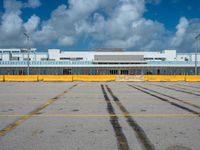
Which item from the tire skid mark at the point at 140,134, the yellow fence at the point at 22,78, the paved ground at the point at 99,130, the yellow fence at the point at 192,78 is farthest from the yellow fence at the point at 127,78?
the tire skid mark at the point at 140,134

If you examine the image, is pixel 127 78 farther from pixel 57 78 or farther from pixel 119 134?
pixel 119 134

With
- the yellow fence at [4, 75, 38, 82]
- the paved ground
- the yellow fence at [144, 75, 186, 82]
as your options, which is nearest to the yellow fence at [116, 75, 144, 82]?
the yellow fence at [144, 75, 186, 82]

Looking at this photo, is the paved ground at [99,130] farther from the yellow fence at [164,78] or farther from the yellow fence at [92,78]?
the yellow fence at [164,78]

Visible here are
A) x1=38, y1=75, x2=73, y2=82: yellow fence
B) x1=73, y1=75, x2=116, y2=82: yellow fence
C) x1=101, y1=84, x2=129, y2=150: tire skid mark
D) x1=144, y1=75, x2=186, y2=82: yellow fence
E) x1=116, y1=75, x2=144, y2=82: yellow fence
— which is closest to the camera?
x1=101, y1=84, x2=129, y2=150: tire skid mark

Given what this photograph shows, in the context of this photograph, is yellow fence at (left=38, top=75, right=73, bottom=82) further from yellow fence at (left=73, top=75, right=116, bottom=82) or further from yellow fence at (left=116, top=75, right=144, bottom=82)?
yellow fence at (left=116, top=75, right=144, bottom=82)

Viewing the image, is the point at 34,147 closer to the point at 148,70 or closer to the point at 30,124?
the point at 30,124

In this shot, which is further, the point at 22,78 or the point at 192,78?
the point at 192,78

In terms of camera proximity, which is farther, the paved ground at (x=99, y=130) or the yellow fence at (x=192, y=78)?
the yellow fence at (x=192, y=78)

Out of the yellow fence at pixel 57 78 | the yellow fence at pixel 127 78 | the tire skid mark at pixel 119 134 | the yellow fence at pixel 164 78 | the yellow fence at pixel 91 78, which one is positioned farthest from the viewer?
the yellow fence at pixel 127 78

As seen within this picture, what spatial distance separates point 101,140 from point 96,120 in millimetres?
2408

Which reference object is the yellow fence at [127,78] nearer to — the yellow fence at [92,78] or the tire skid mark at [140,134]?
the yellow fence at [92,78]

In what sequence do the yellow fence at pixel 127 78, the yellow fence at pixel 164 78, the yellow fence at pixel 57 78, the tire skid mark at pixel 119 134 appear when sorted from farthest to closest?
the yellow fence at pixel 127 78 < the yellow fence at pixel 164 78 < the yellow fence at pixel 57 78 < the tire skid mark at pixel 119 134

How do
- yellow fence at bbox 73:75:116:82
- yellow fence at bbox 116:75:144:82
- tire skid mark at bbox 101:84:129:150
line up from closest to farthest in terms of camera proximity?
tire skid mark at bbox 101:84:129:150 → yellow fence at bbox 73:75:116:82 → yellow fence at bbox 116:75:144:82

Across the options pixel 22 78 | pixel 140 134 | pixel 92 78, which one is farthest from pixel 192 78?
pixel 140 134
